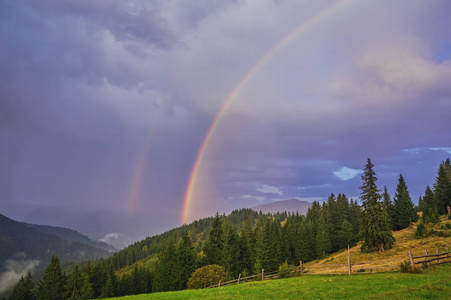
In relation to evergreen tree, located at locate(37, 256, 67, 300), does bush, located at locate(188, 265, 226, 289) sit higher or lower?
higher

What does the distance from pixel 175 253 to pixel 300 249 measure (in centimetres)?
4690

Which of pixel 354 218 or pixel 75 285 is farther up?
pixel 354 218

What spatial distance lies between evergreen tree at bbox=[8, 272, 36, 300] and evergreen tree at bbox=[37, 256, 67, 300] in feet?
19.0

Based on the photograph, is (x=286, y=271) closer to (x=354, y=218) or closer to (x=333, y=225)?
(x=333, y=225)

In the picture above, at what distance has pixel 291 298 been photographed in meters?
17.8

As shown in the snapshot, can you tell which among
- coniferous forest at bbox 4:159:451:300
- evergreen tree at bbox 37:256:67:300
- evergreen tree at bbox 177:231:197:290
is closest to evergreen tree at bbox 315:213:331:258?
coniferous forest at bbox 4:159:451:300

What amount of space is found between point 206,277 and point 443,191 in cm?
9077

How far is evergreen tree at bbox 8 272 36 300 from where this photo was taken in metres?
75.4

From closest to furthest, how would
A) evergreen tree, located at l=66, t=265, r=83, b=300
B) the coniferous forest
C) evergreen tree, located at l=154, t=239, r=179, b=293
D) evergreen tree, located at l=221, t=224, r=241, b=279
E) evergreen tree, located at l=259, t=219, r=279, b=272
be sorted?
the coniferous forest
evergreen tree, located at l=221, t=224, r=241, b=279
evergreen tree, located at l=154, t=239, r=179, b=293
evergreen tree, located at l=259, t=219, r=279, b=272
evergreen tree, located at l=66, t=265, r=83, b=300

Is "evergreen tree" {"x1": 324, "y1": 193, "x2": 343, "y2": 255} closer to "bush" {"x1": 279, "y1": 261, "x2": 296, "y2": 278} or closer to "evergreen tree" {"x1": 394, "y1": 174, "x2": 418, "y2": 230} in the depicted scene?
"evergreen tree" {"x1": 394, "y1": 174, "x2": 418, "y2": 230}

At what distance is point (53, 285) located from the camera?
73.6 metres

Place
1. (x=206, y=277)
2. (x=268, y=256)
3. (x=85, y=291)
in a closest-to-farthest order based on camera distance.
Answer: (x=206, y=277)
(x=85, y=291)
(x=268, y=256)

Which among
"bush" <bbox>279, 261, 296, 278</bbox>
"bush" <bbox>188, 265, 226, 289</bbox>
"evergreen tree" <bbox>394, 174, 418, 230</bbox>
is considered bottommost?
"bush" <bbox>188, 265, 226, 289</bbox>

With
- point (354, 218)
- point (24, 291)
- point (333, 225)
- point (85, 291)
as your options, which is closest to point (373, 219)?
point (333, 225)
